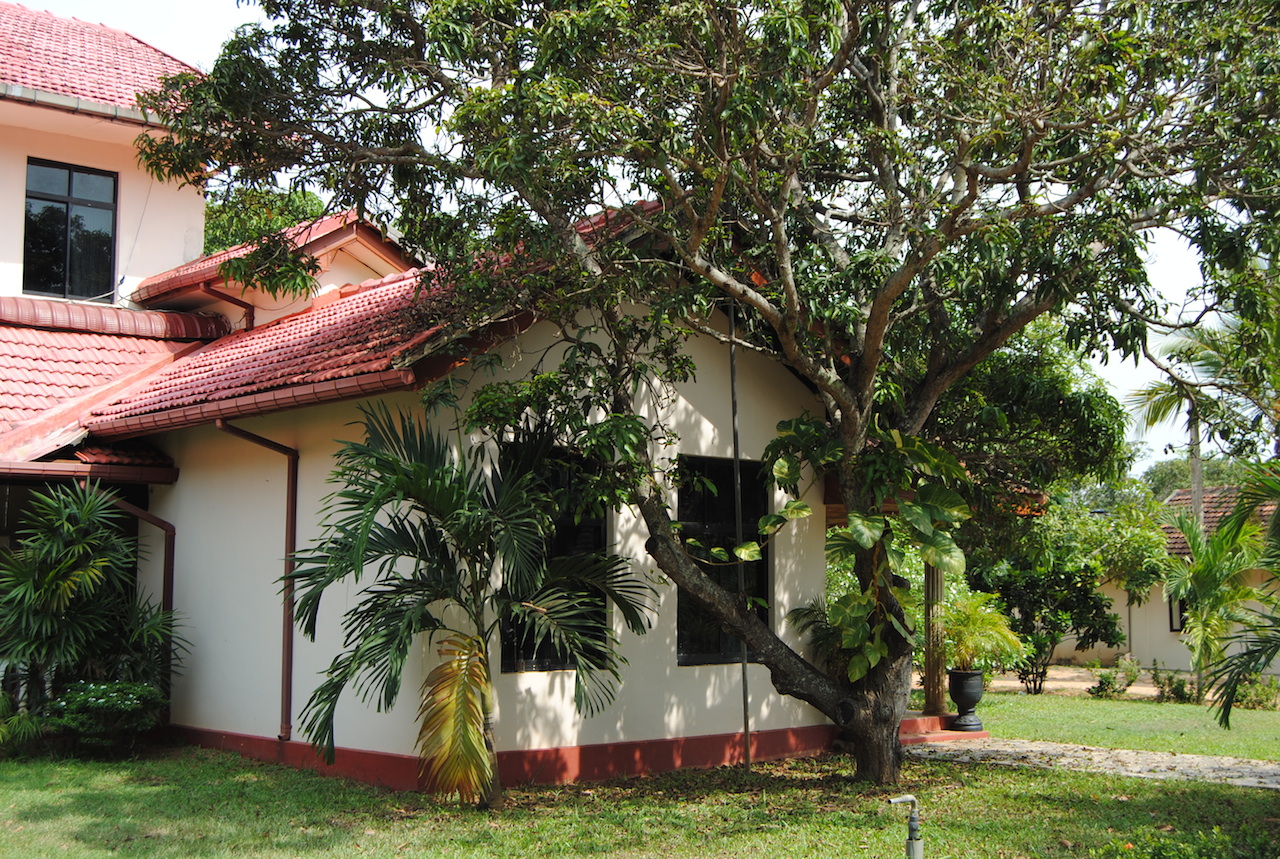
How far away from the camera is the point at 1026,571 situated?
72.8ft

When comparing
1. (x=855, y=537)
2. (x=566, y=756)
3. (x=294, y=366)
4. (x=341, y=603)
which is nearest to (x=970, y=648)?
(x=855, y=537)

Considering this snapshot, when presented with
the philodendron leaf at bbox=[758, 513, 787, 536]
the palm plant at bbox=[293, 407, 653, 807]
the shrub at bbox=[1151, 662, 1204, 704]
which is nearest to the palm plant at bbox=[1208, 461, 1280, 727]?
the philodendron leaf at bbox=[758, 513, 787, 536]

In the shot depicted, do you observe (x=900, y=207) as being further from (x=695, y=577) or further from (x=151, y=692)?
(x=151, y=692)

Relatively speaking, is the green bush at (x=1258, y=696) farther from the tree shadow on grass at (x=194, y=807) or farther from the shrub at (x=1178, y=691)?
the tree shadow on grass at (x=194, y=807)

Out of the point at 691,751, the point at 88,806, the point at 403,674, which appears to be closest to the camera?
the point at 88,806

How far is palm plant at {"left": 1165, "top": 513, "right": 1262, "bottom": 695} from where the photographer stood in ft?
32.9

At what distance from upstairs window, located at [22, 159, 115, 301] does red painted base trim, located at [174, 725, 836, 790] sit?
6175mm

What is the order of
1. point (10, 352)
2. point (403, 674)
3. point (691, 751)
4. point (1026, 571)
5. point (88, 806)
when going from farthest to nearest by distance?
1. point (1026, 571)
2. point (10, 352)
3. point (691, 751)
4. point (403, 674)
5. point (88, 806)

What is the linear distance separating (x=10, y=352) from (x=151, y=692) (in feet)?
16.1

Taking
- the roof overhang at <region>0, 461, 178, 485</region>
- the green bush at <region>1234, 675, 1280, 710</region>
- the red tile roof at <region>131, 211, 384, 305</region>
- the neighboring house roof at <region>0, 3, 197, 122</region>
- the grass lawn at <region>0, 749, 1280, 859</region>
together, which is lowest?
the green bush at <region>1234, 675, 1280, 710</region>

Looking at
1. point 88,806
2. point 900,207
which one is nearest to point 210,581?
point 88,806

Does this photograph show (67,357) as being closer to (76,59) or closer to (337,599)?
(76,59)

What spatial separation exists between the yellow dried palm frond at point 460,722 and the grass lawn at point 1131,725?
8.09 m

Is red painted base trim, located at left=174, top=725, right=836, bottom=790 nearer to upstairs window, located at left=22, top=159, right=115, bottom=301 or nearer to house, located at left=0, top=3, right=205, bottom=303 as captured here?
upstairs window, located at left=22, top=159, right=115, bottom=301
